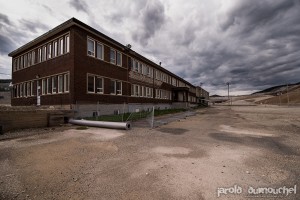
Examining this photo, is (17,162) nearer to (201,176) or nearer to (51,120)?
(201,176)

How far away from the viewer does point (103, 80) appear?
1906cm

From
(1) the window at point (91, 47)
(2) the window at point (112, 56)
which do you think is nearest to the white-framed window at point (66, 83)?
(1) the window at point (91, 47)

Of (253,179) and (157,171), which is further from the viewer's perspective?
(157,171)

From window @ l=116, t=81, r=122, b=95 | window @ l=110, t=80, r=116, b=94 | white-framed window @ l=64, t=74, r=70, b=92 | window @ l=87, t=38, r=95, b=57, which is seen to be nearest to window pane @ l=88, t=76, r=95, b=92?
white-framed window @ l=64, t=74, r=70, b=92

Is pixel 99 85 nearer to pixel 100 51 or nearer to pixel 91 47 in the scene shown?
pixel 100 51

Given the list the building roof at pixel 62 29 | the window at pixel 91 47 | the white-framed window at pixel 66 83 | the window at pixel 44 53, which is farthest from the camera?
the window at pixel 44 53

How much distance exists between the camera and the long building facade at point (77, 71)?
633 inches

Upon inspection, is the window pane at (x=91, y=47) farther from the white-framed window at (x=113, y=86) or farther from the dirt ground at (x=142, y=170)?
the dirt ground at (x=142, y=170)

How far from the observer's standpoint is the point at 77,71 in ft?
52.4

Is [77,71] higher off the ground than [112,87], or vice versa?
[77,71]

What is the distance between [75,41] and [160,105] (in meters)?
22.0

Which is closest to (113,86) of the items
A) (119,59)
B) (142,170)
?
(119,59)

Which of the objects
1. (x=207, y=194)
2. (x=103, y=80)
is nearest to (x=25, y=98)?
(x=103, y=80)

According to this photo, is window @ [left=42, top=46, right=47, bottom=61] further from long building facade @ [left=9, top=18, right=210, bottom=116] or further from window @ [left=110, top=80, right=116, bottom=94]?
window @ [left=110, top=80, right=116, bottom=94]
